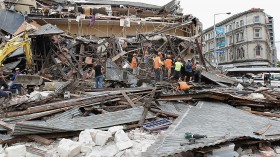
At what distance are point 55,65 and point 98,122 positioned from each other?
1176cm

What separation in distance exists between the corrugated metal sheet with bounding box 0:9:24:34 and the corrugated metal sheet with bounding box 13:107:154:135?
60.2 feet

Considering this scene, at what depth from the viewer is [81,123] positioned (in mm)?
6305

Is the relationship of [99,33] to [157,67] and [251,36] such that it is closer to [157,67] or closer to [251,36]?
[157,67]

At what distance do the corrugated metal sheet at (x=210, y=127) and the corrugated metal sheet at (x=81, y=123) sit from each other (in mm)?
1351

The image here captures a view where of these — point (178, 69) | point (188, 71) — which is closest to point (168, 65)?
point (178, 69)

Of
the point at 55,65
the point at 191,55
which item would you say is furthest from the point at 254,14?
the point at 55,65

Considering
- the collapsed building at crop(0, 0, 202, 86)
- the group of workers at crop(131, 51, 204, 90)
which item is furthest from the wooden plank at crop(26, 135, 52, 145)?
the group of workers at crop(131, 51, 204, 90)

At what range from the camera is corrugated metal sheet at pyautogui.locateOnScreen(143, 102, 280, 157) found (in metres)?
4.48

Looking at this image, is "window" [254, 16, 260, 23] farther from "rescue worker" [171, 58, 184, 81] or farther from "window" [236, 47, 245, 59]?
"rescue worker" [171, 58, 184, 81]

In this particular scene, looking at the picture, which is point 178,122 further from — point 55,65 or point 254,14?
point 254,14

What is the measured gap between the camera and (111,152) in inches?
197

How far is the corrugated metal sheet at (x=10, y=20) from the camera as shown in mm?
21734

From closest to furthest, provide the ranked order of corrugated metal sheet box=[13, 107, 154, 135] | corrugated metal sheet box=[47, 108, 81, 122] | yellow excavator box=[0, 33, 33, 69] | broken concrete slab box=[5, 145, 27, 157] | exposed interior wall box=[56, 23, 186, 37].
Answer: broken concrete slab box=[5, 145, 27, 157], corrugated metal sheet box=[13, 107, 154, 135], corrugated metal sheet box=[47, 108, 81, 122], yellow excavator box=[0, 33, 33, 69], exposed interior wall box=[56, 23, 186, 37]

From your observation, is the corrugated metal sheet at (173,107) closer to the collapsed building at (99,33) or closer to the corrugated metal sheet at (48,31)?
the collapsed building at (99,33)
